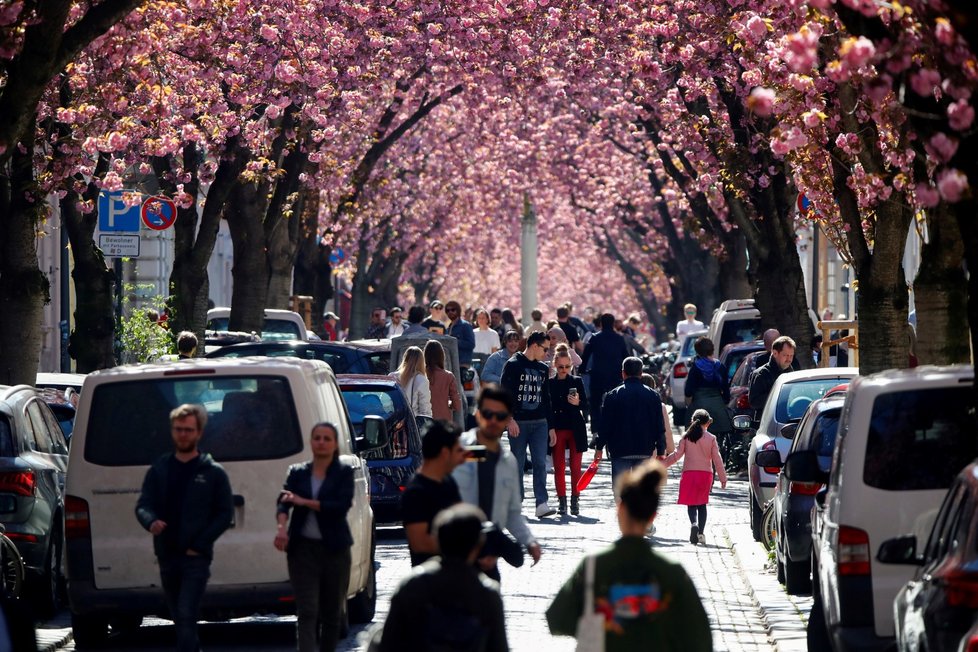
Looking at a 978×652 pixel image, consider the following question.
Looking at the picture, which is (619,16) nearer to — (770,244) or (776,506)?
(770,244)

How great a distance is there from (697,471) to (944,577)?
1060cm

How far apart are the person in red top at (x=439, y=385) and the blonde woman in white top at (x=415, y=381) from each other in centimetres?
62

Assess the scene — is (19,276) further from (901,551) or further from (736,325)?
(736,325)

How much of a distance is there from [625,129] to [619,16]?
17.4 m

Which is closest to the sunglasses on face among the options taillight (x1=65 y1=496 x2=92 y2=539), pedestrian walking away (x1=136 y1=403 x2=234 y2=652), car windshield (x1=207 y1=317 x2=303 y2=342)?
pedestrian walking away (x1=136 y1=403 x2=234 y2=652)

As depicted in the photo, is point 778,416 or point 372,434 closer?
point 372,434

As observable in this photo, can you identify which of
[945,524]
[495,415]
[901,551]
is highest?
[495,415]

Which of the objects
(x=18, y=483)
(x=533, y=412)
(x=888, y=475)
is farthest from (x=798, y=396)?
(x=888, y=475)

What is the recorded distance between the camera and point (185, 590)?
10758mm

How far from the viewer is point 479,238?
74250 mm

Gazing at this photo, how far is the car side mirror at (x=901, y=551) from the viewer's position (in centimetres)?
860

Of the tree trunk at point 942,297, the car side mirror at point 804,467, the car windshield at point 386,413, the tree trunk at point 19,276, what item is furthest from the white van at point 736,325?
the car side mirror at point 804,467

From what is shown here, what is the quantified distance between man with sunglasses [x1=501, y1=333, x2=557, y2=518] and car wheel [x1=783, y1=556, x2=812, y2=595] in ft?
18.2

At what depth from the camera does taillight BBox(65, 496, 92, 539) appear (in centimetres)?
1202
